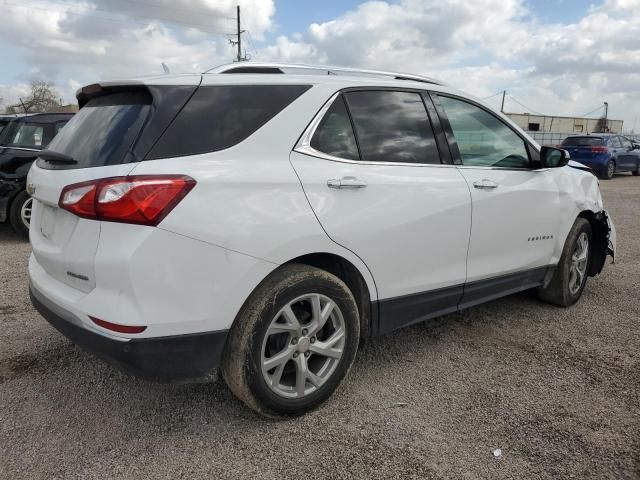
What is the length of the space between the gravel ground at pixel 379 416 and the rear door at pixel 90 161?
820 mm

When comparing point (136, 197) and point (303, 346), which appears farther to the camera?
point (303, 346)

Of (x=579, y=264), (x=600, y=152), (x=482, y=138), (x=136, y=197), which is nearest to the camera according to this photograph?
(x=136, y=197)

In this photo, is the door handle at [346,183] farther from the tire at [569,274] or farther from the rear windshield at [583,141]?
the rear windshield at [583,141]

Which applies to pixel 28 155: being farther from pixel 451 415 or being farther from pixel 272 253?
pixel 451 415

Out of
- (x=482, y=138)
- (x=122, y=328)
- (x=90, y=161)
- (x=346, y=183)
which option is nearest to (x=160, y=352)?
(x=122, y=328)

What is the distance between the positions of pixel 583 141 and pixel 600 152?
2.23 feet

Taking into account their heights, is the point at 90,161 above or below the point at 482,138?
below

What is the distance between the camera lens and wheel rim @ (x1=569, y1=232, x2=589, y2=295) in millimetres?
4516

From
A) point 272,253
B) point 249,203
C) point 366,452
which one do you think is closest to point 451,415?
point 366,452

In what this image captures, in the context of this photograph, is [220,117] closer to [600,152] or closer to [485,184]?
[485,184]

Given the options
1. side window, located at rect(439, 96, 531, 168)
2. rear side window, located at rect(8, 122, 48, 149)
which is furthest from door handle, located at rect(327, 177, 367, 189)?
rear side window, located at rect(8, 122, 48, 149)

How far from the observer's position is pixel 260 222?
7.86 ft

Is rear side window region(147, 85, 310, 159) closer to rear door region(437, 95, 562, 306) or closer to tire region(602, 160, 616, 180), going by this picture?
rear door region(437, 95, 562, 306)

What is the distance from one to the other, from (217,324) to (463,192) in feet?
5.92
